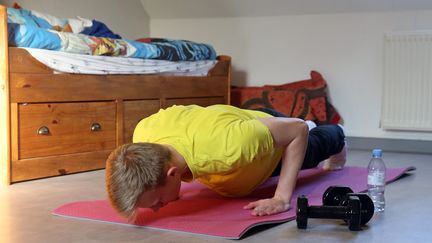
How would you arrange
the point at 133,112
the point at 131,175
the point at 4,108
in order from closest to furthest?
the point at 131,175 → the point at 4,108 → the point at 133,112

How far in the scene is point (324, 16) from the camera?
412 cm

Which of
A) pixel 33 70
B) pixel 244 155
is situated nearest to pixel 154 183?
pixel 244 155

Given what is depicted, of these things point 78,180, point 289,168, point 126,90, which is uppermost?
point 126,90

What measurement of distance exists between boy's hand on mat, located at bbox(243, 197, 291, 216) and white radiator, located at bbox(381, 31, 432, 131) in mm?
2117

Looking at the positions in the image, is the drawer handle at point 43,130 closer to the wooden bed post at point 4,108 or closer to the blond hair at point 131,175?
the wooden bed post at point 4,108

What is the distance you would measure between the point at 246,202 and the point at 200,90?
183cm

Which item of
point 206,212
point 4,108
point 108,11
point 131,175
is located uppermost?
point 108,11

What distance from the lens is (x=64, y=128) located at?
2875 mm

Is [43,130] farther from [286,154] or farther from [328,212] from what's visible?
[328,212]

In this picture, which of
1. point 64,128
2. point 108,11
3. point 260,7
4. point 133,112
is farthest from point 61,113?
point 260,7

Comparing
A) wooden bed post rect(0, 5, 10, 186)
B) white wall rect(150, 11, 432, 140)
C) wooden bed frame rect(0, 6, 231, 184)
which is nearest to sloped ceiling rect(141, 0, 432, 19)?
white wall rect(150, 11, 432, 140)

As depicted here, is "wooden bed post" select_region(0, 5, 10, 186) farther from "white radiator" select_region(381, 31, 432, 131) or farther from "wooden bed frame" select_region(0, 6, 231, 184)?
"white radiator" select_region(381, 31, 432, 131)

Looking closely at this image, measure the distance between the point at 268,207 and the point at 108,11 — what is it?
2854 mm

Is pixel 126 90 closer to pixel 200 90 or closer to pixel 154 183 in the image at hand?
pixel 200 90
